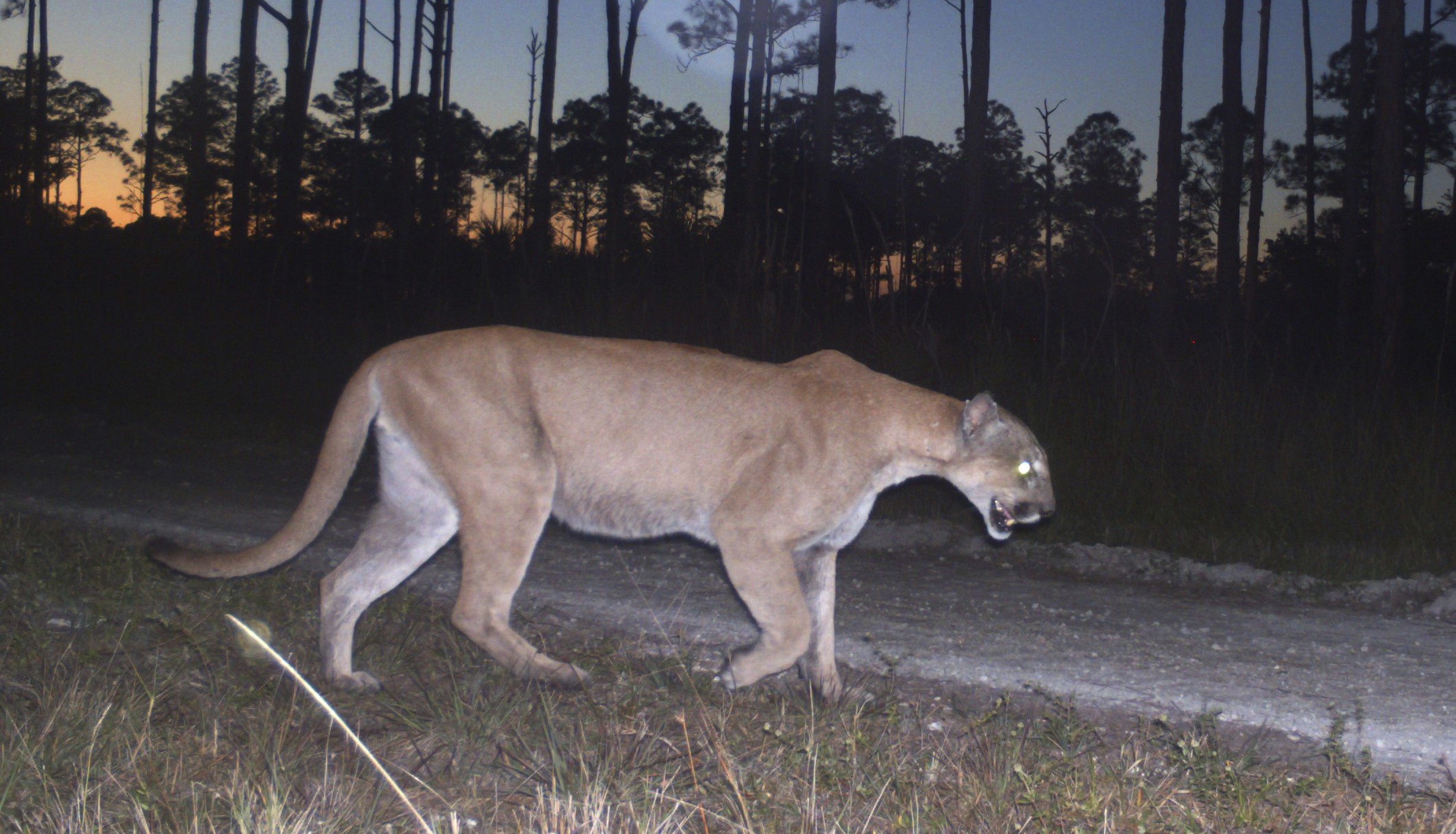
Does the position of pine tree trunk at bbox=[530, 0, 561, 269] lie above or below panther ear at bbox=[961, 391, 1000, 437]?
above

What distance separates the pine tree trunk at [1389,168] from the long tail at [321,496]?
11.0 metres

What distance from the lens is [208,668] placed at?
438cm

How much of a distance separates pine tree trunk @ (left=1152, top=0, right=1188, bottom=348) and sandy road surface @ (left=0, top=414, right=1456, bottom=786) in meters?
8.03

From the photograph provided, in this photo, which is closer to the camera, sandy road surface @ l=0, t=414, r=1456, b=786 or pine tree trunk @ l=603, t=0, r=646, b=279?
sandy road surface @ l=0, t=414, r=1456, b=786

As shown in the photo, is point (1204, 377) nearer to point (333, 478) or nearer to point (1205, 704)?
point (1205, 704)

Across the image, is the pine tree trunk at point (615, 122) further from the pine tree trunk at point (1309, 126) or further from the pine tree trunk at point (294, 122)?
the pine tree trunk at point (1309, 126)

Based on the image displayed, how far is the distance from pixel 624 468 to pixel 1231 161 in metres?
20.0

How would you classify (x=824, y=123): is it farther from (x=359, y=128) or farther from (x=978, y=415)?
(x=359, y=128)

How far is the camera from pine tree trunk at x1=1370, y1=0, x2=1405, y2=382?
480 inches

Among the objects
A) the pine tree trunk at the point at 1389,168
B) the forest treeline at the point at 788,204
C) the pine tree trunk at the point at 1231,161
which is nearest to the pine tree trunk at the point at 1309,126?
the forest treeline at the point at 788,204

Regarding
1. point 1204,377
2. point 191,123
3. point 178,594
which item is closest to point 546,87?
point 1204,377

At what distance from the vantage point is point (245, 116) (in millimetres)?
23234

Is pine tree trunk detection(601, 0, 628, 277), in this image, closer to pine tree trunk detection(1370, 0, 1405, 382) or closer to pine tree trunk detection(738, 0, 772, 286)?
pine tree trunk detection(738, 0, 772, 286)

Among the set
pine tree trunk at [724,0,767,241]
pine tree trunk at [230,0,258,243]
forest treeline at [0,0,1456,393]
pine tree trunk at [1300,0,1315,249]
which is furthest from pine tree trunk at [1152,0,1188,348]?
pine tree trunk at [1300,0,1315,249]
